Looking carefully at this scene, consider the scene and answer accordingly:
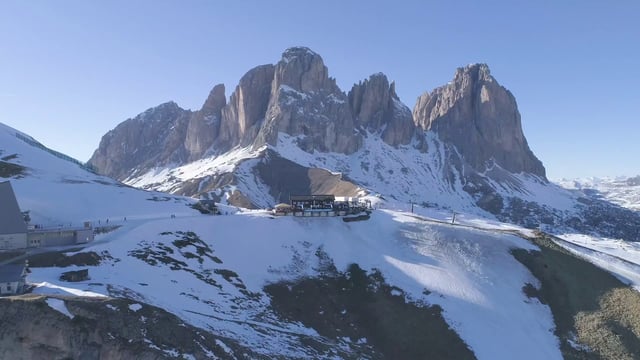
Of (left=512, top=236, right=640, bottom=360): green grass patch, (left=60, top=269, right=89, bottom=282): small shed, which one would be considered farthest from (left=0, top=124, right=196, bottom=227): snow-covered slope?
(left=512, top=236, right=640, bottom=360): green grass patch

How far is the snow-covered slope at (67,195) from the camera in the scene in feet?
275

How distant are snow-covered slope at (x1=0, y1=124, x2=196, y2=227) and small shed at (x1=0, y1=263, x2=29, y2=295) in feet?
97.6

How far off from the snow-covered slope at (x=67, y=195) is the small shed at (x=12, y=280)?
29745mm

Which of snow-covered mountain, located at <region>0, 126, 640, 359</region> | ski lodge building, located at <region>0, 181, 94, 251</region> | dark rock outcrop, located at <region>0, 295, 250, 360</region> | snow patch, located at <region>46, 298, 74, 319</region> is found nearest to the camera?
dark rock outcrop, located at <region>0, 295, 250, 360</region>

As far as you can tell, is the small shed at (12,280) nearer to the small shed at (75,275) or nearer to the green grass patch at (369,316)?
the small shed at (75,275)

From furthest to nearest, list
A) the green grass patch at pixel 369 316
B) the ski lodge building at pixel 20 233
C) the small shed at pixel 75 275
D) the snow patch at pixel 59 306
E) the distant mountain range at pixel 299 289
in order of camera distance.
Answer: the ski lodge building at pixel 20 233 < the green grass patch at pixel 369 316 < the small shed at pixel 75 275 < the distant mountain range at pixel 299 289 < the snow patch at pixel 59 306

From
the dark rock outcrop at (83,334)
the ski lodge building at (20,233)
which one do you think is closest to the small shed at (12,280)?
the dark rock outcrop at (83,334)

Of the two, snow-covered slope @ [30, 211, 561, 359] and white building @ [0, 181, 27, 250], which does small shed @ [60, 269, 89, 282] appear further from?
white building @ [0, 181, 27, 250]

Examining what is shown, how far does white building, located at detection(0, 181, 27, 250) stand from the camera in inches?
2420

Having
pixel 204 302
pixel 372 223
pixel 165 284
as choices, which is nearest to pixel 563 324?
pixel 372 223

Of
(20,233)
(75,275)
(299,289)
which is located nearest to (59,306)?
(75,275)

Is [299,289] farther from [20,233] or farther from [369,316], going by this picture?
[20,233]

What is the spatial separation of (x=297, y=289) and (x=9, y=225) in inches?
1513

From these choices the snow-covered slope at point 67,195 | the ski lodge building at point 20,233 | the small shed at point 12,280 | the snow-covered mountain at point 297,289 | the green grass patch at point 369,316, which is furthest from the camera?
the snow-covered slope at point 67,195
